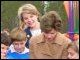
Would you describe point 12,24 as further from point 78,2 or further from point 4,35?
point 78,2

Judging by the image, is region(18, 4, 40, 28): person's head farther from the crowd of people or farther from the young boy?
the young boy

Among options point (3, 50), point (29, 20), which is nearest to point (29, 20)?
point (29, 20)

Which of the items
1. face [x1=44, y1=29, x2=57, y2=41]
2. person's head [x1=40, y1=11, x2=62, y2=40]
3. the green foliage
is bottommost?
face [x1=44, y1=29, x2=57, y2=41]

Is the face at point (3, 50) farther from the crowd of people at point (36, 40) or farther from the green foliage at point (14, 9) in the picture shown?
the green foliage at point (14, 9)

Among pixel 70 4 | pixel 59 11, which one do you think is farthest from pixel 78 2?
pixel 59 11

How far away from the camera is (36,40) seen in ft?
5.80

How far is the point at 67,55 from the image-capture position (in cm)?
169

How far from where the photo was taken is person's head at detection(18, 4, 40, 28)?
189 centimetres

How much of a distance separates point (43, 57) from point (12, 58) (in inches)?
8.6

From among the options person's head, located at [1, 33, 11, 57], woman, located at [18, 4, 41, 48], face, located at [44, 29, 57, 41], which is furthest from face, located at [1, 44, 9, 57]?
face, located at [44, 29, 57, 41]

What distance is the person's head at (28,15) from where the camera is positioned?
1.89m

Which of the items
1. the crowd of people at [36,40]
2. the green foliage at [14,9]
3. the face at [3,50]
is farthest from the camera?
the green foliage at [14,9]

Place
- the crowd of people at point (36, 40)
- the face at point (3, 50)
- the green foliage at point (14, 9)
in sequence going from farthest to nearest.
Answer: the green foliage at point (14, 9) < the face at point (3, 50) < the crowd of people at point (36, 40)

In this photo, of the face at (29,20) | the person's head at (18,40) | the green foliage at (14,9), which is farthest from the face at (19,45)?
the green foliage at (14,9)
